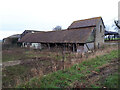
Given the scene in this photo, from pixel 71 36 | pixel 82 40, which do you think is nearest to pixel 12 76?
pixel 82 40

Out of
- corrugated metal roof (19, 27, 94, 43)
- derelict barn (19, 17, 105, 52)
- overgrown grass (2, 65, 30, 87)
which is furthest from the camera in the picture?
corrugated metal roof (19, 27, 94, 43)

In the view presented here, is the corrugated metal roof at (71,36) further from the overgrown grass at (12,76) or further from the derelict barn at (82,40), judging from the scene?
the overgrown grass at (12,76)

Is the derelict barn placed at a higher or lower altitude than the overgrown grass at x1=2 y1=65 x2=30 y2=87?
higher

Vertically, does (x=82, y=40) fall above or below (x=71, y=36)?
below

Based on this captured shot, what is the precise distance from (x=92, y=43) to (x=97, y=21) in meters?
5.37

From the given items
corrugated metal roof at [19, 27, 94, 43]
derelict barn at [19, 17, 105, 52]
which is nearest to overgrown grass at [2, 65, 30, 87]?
derelict barn at [19, 17, 105, 52]

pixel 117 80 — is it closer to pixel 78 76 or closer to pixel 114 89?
pixel 114 89

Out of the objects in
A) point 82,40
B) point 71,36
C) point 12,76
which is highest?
point 71,36

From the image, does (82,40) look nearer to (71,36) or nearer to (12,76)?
(71,36)

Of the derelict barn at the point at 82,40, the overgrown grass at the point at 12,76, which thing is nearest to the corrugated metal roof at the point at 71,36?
the derelict barn at the point at 82,40

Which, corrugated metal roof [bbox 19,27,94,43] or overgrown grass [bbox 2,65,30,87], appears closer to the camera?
overgrown grass [bbox 2,65,30,87]

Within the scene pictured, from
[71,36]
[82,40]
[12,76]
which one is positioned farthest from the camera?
[71,36]

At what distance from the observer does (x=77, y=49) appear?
656 inches

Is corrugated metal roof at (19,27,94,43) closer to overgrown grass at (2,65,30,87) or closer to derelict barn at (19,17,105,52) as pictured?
derelict barn at (19,17,105,52)
